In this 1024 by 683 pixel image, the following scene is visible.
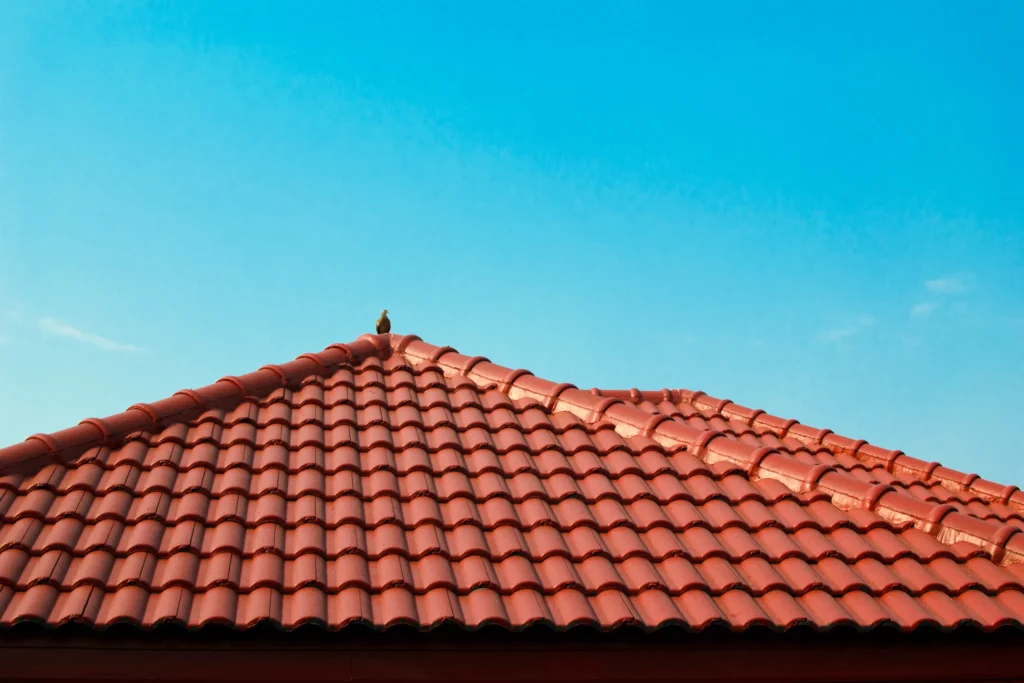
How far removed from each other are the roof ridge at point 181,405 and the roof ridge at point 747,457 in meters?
0.59

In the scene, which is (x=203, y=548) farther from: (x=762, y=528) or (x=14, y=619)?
(x=762, y=528)

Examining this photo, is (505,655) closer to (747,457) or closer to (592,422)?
(747,457)

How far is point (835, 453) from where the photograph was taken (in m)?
10.4

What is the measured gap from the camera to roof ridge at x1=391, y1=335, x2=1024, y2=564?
698cm

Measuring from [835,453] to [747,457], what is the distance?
299cm

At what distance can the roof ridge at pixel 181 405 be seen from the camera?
7.14 m

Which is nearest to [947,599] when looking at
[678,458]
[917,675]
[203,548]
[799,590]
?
[917,675]

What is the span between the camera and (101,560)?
5898 mm

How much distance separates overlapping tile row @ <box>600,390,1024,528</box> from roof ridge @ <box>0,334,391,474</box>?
3.57m

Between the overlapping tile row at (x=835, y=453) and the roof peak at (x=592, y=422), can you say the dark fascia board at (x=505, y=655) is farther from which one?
the overlapping tile row at (x=835, y=453)

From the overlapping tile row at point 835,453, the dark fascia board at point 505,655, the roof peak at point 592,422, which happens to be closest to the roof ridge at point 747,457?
the roof peak at point 592,422

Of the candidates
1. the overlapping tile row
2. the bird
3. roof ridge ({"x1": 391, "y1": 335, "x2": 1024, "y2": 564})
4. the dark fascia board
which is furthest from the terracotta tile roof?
the bird

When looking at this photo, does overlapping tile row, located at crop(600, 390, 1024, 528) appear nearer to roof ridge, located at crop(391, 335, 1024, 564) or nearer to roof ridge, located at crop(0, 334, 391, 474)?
roof ridge, located at crop(391, 335, 1024, 564)

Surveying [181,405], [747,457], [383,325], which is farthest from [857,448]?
[181,405]
